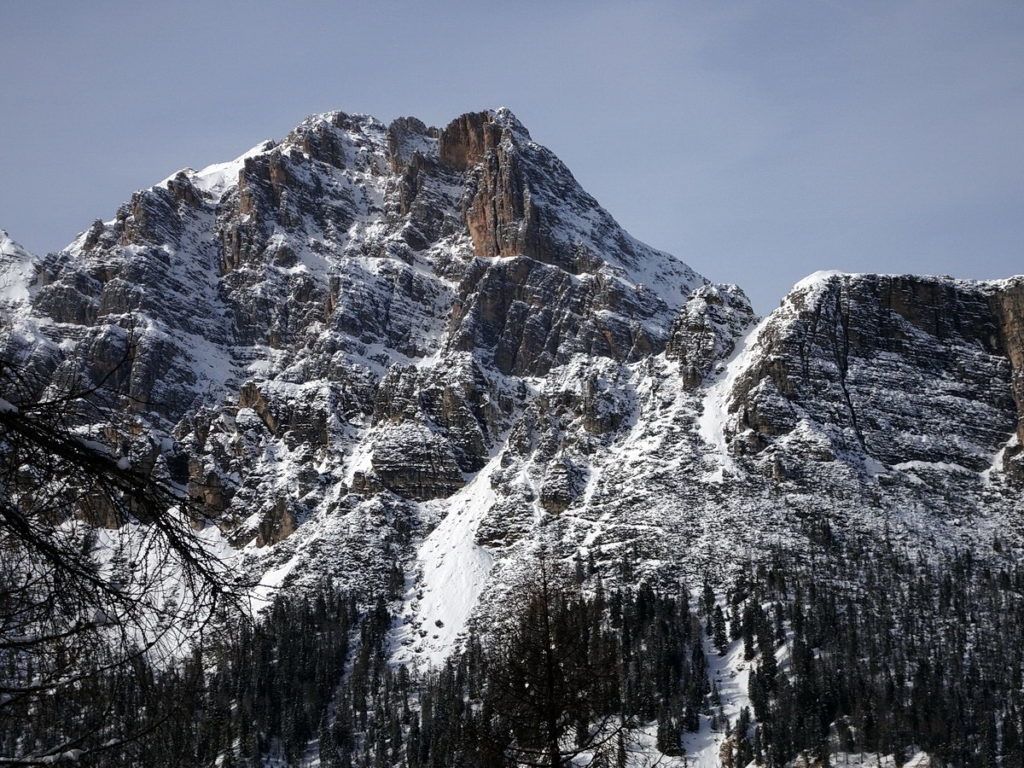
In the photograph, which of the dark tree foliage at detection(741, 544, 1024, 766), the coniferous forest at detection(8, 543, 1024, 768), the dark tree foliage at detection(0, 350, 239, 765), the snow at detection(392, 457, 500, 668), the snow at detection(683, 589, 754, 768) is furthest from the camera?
the snow at detection(392, 457, 500, 668)

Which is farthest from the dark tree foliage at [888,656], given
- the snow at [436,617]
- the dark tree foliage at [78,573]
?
the dark tree foliage at [78,573]

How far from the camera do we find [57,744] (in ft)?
23.4

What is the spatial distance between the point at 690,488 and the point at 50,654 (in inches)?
7664

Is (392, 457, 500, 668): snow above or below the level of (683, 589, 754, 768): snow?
above

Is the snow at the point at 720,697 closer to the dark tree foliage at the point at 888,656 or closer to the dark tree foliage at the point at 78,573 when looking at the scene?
the dark tree foliage at the point at 888,656

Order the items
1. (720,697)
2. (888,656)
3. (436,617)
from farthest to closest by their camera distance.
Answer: (436,617) → (888,656) → (720,697)

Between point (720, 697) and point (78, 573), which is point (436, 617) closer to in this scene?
point (720, 697)

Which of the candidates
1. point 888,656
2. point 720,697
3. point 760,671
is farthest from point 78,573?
→ point 888,656

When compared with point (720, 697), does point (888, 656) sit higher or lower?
A: higher

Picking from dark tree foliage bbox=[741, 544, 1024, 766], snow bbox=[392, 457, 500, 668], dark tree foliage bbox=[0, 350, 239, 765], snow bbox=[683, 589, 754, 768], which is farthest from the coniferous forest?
dark tree foliage bbox=[0, 350, 239, 765]

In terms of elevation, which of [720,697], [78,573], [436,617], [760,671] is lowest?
[78,573]

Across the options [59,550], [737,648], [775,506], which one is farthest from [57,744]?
[775,506]

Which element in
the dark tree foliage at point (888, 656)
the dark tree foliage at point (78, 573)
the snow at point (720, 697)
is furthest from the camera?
the snow at point (720, 697)

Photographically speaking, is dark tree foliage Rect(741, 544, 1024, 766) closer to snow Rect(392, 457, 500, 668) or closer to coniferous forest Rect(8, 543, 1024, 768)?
coniferous forest Rect(8, 543, 1024, 768)
